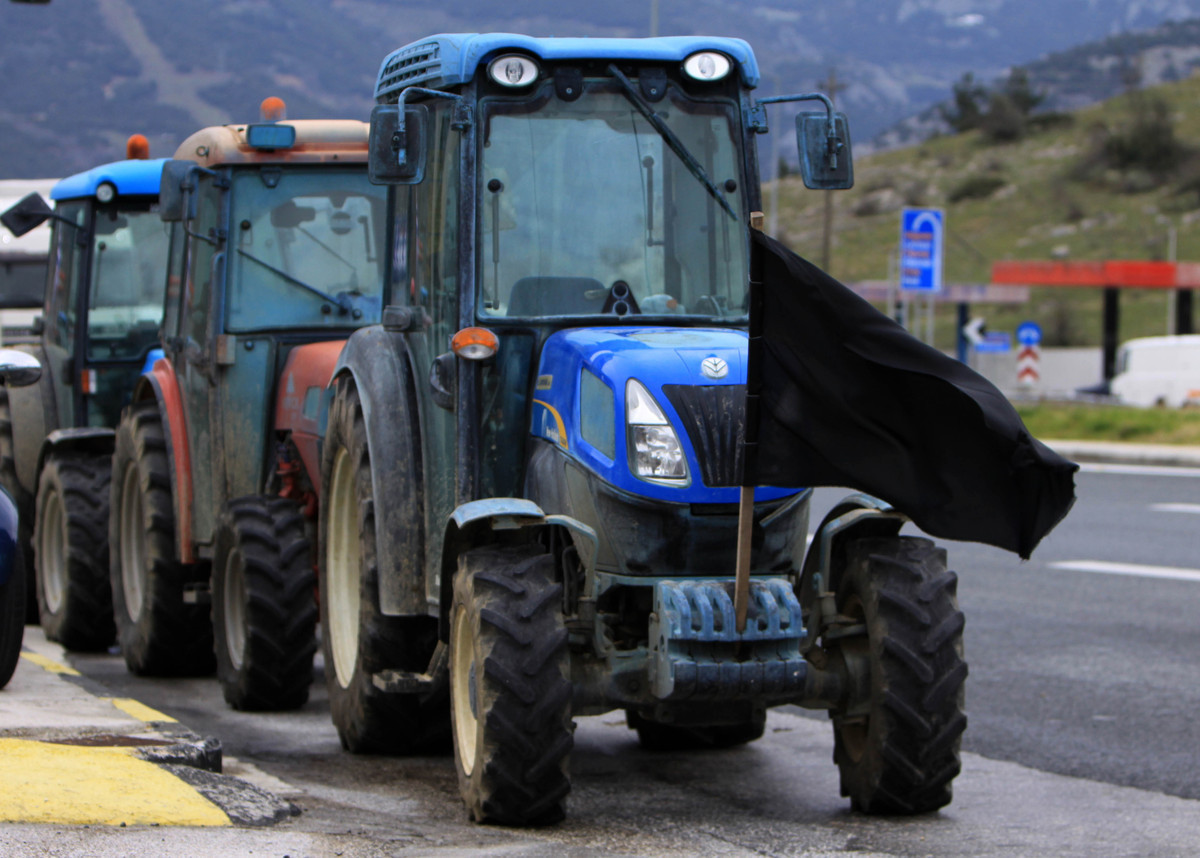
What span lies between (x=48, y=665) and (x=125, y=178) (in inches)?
131

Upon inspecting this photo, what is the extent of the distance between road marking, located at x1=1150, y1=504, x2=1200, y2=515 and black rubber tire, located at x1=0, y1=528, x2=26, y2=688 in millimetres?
13903

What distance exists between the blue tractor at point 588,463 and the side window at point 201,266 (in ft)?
6.87

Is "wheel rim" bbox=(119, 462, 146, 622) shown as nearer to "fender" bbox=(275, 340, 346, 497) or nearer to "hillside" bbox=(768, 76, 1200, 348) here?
"fender" bbox=(275, 340, 346, 497)

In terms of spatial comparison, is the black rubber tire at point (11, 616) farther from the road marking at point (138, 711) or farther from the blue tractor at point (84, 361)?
the blue tractor at point (84, 361)

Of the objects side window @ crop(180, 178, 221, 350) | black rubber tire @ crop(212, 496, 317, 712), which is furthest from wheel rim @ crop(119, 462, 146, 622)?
black rubber tire @ crop(212, 496, 317, 712)

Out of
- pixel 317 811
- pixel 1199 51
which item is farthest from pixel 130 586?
pixel 1199 51

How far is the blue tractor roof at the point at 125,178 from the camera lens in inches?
441

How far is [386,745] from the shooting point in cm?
759

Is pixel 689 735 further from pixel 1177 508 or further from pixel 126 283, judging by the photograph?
pixel 1177 508

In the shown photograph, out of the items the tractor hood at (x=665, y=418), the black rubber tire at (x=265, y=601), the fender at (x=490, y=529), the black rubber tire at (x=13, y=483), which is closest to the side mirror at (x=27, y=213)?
the black rubber tire at (x=13, y=483)

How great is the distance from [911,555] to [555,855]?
1.70 metres

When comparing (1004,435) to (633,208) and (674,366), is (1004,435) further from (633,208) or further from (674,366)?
(633,208)

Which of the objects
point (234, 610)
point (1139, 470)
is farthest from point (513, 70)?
point (1139, 470)

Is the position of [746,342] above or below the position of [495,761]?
above
